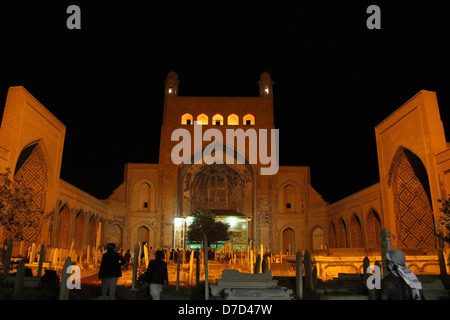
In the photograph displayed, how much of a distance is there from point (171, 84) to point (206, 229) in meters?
13.2

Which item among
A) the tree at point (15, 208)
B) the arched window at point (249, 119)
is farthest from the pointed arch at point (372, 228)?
the tree at point (15, 208)

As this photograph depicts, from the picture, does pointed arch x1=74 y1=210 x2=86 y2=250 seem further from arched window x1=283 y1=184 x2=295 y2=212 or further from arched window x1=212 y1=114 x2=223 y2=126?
arched window x1=283 y1=184 x2=295 y2=212

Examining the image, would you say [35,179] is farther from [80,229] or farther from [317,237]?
[317,237]

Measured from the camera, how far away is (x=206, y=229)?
23.1m

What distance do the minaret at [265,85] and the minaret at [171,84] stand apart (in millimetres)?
6863

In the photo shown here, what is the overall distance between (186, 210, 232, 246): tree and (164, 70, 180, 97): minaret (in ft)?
35.9

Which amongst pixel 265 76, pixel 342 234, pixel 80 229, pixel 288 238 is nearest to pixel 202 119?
pixel 265 76

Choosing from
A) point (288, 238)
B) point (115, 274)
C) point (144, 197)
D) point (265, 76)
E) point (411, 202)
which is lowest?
point (115, 274)

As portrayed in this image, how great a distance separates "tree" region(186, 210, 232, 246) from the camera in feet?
75.7

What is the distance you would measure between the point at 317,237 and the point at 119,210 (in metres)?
14.9

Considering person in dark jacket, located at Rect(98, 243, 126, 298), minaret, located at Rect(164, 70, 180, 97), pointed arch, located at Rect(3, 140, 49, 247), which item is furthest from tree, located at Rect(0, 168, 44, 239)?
minaret, located at Rect(164, 70, 180, 97)

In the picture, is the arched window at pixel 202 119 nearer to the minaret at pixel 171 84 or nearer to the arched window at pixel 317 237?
the minaret at pixel 171 84

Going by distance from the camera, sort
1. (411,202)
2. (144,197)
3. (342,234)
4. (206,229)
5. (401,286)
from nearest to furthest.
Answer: (401,286), (411,202), (206,229), (342,234), (144,197)
